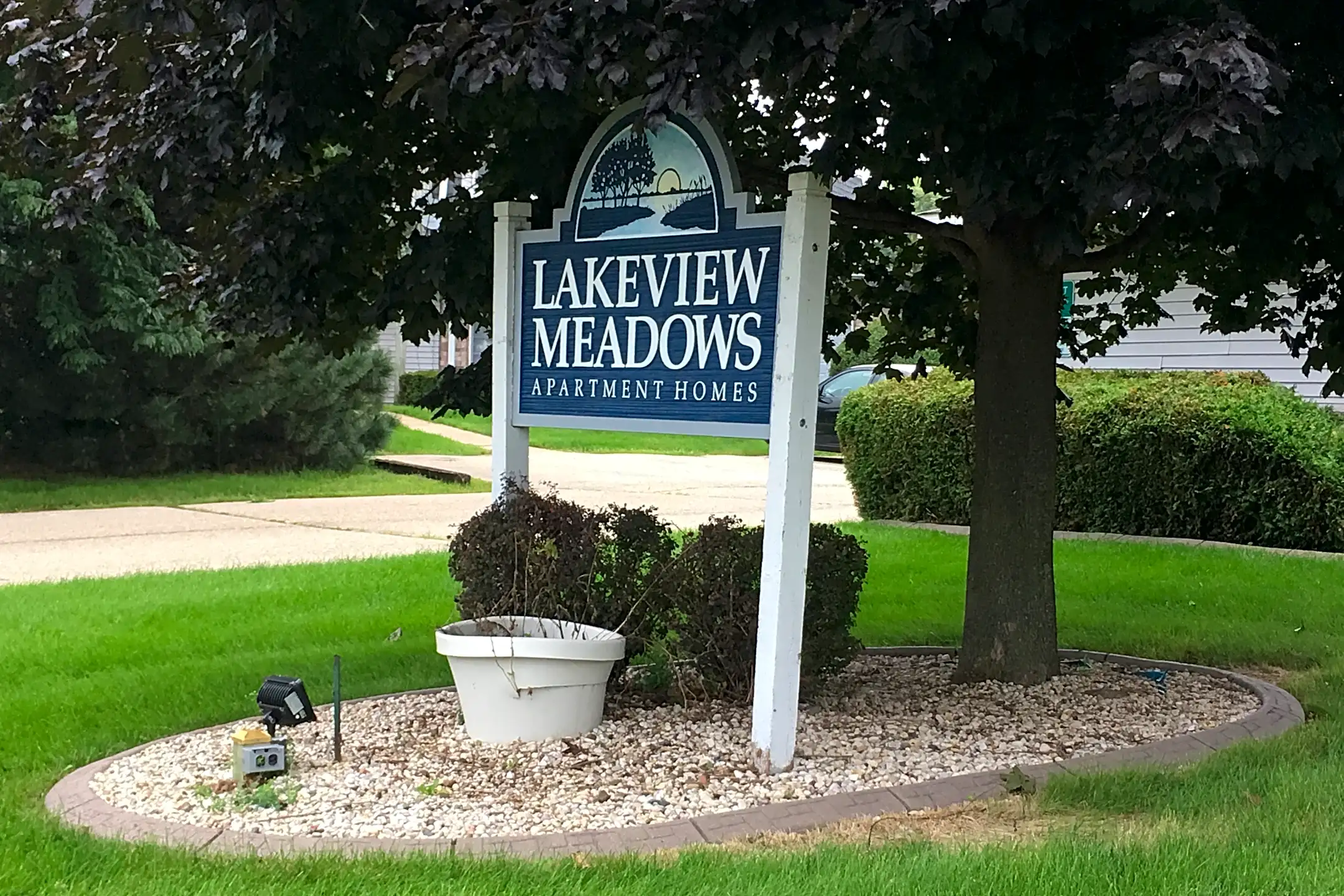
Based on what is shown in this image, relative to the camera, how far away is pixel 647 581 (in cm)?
518

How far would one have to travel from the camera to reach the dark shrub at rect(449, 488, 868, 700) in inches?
200

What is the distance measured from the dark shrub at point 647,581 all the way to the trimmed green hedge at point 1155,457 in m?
6.24

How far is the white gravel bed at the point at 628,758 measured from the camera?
4188mm

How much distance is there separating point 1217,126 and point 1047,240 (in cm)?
122

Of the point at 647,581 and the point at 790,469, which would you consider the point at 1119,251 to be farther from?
the point at 647,581

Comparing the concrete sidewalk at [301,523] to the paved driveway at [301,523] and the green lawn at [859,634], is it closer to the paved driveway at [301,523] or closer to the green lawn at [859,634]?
the paved driveway at [301,523]

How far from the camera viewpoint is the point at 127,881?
3.58 m

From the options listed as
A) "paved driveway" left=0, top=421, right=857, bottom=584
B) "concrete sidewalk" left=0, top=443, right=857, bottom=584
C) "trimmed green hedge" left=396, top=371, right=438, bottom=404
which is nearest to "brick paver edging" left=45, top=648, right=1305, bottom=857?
"concrete sidewalk" left=0, top=443, right=857, bottom=584

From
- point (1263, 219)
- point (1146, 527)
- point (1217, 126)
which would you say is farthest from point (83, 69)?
point (1146, 527)

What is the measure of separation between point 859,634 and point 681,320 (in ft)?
10.7

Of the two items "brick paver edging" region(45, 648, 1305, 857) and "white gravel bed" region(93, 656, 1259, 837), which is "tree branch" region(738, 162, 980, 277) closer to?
"white gravel bed" region(93, 656, 1259, 837)

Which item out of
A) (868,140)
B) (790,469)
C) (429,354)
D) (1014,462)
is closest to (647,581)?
(790,469)

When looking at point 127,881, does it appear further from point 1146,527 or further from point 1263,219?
point 1146,527

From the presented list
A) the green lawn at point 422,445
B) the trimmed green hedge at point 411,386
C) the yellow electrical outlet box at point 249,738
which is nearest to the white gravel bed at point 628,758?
the yellow electrical outlet box at point 249,738
